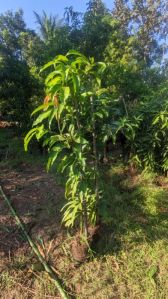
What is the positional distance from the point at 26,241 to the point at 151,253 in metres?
1.11

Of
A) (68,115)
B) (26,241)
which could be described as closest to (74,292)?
(26,241)

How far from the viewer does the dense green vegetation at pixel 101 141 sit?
2041 millimetres

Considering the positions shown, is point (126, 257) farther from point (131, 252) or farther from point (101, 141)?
point (101, 141)

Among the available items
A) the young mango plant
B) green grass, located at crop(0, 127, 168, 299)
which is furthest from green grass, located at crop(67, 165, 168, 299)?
the young mango plant

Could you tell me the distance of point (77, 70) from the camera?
6.56 ft

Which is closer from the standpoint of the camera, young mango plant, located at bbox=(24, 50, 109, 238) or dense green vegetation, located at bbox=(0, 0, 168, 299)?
young mango plant, located at bbox=(24, 50, 109, 238)

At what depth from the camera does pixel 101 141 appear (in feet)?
12.3

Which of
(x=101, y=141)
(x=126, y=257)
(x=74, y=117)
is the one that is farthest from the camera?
(x=101, y=141)

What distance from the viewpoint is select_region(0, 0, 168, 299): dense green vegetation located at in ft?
6.70

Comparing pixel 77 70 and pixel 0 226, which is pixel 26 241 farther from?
pixel 77 70

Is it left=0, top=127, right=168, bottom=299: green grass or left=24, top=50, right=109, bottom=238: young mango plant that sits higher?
left=24, top=50, right=109, bottom=238: young mango plant

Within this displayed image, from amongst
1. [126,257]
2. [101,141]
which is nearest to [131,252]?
[126,257]

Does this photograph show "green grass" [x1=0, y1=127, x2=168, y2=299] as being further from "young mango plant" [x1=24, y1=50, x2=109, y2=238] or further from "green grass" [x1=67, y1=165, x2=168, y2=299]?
"young mango plant" [x1=24, y1=50, x2=109, y2=238]

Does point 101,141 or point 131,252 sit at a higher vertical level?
point 101,141
